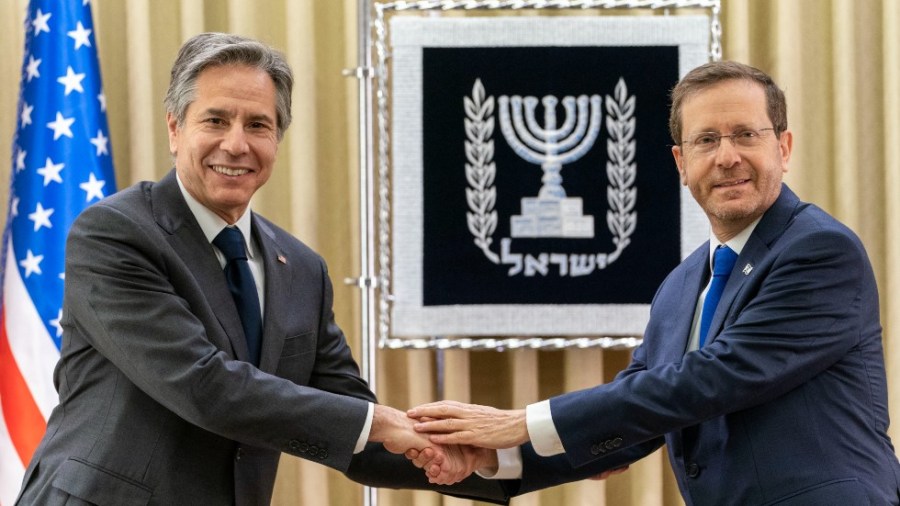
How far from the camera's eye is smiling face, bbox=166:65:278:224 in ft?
9.08

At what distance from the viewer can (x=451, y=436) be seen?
3086mm

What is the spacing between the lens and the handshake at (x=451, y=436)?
2.96 metres

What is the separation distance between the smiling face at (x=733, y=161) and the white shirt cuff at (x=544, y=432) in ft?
2.14

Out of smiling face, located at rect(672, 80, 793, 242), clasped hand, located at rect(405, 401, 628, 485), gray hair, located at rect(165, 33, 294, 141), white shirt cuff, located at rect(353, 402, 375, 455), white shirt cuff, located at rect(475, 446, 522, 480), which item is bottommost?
white shirt cuff, located at rect(475, 446, 522, 480)

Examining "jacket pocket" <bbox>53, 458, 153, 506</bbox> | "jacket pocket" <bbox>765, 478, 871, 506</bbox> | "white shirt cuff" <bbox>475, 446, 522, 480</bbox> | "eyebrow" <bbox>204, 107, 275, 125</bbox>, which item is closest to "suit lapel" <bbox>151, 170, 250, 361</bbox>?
"eyebrow" <bbox>204, 107, 275, 125</bbox>

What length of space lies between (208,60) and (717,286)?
1412mm

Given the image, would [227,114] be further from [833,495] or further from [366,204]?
[833,495]

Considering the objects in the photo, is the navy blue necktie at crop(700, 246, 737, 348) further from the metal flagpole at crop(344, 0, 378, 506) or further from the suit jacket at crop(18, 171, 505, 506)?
the metal flagpole at crop(344, 0, 378, 506)

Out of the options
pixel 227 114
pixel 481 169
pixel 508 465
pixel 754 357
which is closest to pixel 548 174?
pixel 481 169

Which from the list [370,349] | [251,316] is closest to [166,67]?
[370,349]

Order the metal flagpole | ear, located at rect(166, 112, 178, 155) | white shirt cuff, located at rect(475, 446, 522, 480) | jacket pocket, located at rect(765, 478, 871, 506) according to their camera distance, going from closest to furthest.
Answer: jacket pocket, located at rect(765, 478, 871, 506) < ear, located at rect(166, 112, 178, 155) < white shirt cuff, located at rect(475, 446, 522, 480) < the metal flagpole

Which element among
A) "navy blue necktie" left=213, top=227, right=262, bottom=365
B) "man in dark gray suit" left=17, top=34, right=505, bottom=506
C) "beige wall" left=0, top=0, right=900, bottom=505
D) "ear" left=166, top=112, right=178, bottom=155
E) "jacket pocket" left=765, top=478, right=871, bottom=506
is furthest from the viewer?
"beige wall" left=0, top=0, right=900, bottom=505

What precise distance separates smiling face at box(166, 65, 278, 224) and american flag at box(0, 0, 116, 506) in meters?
1.23

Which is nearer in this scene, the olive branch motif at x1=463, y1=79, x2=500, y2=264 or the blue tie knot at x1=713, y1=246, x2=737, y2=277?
the blue tie knot at x1=713, y1=246, x2=737, y2=277
